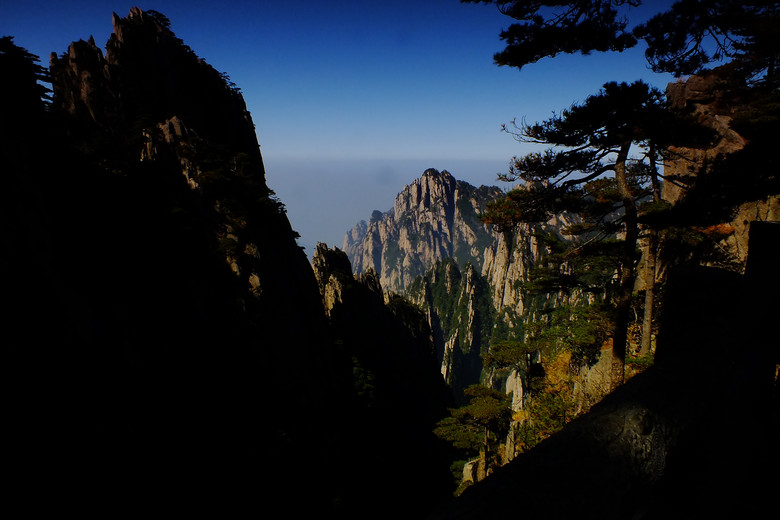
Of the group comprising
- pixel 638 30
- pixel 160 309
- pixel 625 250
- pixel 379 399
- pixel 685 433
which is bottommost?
pixel 379 399

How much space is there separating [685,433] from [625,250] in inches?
348

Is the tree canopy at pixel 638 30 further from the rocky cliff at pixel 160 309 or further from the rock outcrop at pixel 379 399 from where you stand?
the rock outcrop at pixel 379 399

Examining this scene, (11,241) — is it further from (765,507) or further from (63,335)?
(765,507)

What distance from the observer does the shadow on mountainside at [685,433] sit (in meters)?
1.00

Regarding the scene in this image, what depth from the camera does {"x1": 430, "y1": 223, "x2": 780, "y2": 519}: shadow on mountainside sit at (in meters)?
1.00

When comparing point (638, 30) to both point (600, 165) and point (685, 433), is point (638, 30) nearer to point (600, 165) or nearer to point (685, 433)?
point (600, 165)

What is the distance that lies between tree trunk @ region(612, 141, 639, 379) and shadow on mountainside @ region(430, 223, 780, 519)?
721 cm

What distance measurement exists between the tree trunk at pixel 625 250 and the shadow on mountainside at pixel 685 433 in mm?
7211

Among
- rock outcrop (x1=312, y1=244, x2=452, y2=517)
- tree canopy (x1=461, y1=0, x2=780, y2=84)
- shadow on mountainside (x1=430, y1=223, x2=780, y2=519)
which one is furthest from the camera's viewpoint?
rock outcrop (x1=312, y1=244, x2=452, y2=517)

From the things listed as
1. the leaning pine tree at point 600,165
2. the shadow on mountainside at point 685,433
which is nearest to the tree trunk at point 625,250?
the leaning pine tree at point 600,165

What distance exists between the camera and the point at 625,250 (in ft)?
28.7

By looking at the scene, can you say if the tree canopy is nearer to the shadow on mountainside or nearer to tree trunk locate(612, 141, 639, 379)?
tree trunk locate(612, 141, 639, 379)

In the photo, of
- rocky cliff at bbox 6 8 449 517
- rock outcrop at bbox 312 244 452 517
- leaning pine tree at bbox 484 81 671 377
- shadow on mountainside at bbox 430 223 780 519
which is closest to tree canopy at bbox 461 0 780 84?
leaning pine tree at bbox 484 81 671 377

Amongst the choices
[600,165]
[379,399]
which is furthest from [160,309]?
[379,399]
